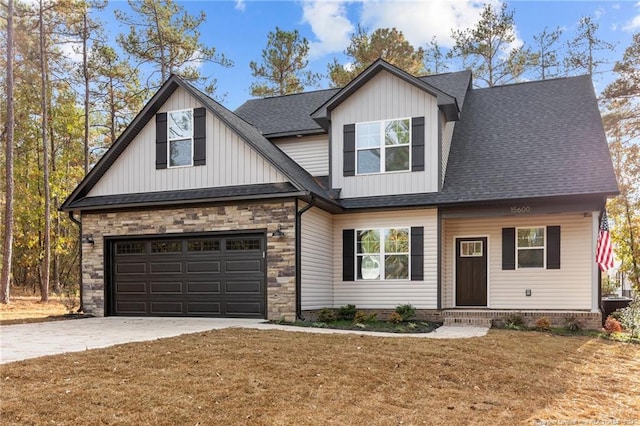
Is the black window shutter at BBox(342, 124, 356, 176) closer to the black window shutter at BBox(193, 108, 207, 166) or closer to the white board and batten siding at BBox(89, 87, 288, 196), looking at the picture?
the white board and batten siding at BBox(89, 87, 288, 196)

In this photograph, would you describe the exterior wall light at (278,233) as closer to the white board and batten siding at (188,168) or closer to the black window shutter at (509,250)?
the white board and batten siding at (188,168)

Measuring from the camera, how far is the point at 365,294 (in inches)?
496

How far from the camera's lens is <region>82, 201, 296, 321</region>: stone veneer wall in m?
11.1

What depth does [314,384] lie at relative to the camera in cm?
562

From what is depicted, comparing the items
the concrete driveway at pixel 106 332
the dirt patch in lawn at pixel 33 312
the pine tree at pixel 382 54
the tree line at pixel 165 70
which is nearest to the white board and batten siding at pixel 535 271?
the concrete driveway at pixel 106 332

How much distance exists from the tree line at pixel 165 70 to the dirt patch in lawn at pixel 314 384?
17.7 metres

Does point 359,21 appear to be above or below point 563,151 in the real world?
above

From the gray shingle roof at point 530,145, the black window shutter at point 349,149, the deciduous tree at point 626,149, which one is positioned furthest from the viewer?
the deciduous tree at point 626,149

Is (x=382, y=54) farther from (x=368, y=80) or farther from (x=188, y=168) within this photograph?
(x=188, y=168)

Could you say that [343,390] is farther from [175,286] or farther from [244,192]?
[175,286]

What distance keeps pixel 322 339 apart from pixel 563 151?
26.5ft

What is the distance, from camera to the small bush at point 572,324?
10.7 m

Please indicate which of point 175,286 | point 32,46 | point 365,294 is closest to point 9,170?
point 32,46

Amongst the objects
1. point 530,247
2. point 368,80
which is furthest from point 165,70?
point 530,247
